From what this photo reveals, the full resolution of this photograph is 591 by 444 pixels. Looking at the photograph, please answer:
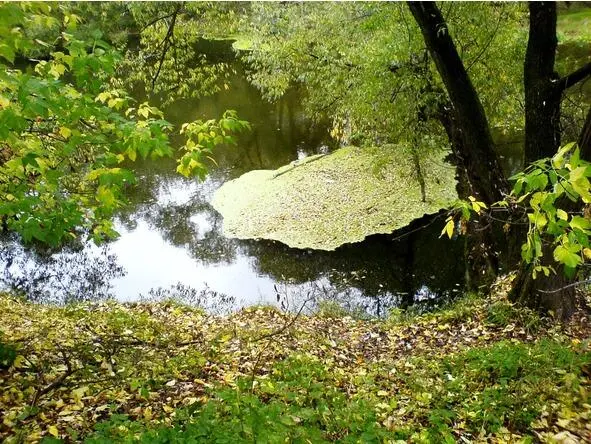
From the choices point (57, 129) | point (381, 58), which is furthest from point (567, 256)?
point (381, 58)

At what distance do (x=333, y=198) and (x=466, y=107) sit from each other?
8158 millimetres

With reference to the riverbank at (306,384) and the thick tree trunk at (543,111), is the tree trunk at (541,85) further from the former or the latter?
the riverbank at (306,384)

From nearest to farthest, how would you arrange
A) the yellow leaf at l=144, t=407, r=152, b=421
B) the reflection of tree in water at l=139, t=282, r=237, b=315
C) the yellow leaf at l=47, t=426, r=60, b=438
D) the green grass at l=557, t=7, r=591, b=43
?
1. the yellow leaf at l=47, t=426, r=60, b=438
2. the yellow leaf at l=144, t=407, r=152, b=421
3. the reflection of tree in water at l=139, t=282, r=237, b=315
4. the green grass at l=557, t=7, r=591, b=43

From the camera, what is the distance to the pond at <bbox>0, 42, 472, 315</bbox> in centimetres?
1069

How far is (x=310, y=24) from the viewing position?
1314 centimetres

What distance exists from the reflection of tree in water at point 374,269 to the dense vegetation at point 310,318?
129cm

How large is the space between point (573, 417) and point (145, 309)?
6.98 metres

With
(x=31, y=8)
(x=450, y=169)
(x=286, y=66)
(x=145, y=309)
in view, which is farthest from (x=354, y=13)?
(x=31, y=8)

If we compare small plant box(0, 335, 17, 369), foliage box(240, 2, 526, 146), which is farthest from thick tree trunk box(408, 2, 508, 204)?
small plant box(0, 335, 17, 369)

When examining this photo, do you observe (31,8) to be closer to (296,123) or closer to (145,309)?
(145,309)

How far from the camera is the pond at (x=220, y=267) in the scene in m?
10.7

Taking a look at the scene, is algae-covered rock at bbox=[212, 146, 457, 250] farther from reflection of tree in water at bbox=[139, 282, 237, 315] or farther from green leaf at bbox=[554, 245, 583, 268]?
green leaf at bbox=[554, 245, 583, 268]

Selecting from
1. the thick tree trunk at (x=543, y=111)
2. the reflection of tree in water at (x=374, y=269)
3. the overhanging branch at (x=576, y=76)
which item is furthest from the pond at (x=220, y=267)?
the overhanging branch at (x=576, y=76)

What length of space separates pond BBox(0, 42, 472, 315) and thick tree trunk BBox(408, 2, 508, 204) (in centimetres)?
232
